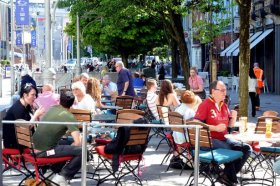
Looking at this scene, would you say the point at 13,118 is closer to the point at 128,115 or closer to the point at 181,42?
the point at 128,115

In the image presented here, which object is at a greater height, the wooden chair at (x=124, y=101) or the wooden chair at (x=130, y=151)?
the wooden chair at (x=124, y=101)

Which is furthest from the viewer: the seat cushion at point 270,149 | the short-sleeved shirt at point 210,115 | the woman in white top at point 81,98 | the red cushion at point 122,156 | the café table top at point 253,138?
the woman in white top at point 81,98

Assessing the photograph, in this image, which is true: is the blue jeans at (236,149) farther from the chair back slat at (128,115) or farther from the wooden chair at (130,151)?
the chair back slat at (128,115)

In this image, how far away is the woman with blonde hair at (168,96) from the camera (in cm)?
1389

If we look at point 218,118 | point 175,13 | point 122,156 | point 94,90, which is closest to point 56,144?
point 122,156

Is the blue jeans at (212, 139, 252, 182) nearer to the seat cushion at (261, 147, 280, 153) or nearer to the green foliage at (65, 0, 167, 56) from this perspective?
the seat cushion at (261, 147, 280, 153)

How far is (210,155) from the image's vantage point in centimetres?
888

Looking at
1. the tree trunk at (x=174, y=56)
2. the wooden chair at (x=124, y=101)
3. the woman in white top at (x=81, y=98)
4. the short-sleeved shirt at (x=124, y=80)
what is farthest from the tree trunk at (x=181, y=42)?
the woman in white top at (x=81, y=98)

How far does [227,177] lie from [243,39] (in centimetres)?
492

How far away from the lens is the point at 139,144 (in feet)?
31.0

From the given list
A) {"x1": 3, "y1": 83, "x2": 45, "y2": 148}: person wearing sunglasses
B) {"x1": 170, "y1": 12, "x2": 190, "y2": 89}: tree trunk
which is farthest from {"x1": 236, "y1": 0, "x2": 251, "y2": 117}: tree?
{"x1": 170, "y1": 12, "x2": 190, "y2": 89}: tree trunk

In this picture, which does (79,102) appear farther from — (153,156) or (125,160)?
(125,160)

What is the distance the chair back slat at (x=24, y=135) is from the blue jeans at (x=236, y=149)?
8.11 feet

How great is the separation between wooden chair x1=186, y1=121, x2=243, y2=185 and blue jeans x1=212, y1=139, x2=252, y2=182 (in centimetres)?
14
